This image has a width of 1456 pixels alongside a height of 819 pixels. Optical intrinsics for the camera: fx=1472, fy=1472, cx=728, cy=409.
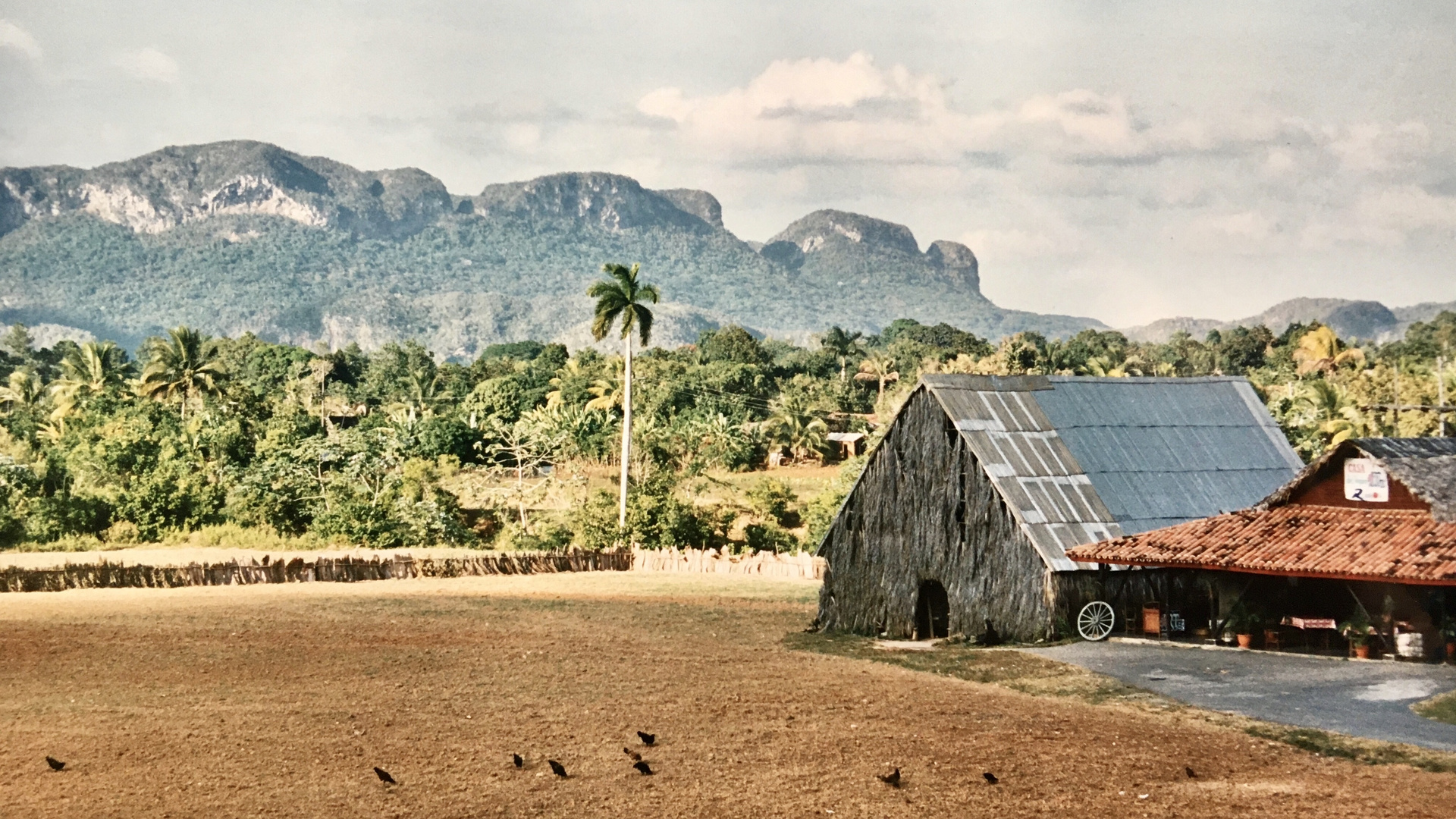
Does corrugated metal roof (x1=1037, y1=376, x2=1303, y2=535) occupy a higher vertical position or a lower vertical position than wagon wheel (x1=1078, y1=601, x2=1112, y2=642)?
higher

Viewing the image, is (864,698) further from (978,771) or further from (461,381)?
(461,381)

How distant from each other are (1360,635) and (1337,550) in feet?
6.45

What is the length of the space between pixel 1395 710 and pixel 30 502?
51.1 meters

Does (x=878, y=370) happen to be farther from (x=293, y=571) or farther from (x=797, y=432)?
(x=293, y=571)

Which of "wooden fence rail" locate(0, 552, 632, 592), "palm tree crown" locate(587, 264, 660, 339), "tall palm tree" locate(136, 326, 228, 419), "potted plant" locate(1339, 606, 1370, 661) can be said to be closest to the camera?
"potted plant" locate(1339, 606, 1370, 661)

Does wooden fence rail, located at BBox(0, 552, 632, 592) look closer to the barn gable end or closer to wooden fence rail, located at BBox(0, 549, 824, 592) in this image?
wooden fence rail, located at BBox(0, 549, 824, 592)

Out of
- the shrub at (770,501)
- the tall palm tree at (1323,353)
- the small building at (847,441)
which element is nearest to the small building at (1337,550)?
the shrub at (770,501)

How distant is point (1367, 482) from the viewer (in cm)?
2705

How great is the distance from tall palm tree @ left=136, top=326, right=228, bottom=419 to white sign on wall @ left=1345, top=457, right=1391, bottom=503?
69705mm

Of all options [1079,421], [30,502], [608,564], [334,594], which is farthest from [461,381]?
[1079,421]

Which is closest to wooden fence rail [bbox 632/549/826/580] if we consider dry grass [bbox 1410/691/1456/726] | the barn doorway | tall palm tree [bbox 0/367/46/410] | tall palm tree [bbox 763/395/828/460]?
the barn doorway

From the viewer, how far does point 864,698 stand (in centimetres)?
2377

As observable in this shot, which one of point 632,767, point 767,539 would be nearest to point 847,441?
point 767,539

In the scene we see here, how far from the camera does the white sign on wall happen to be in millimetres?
26859
